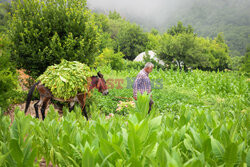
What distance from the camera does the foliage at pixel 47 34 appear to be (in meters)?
6.83

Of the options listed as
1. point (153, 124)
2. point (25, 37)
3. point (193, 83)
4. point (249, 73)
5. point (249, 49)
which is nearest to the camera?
point (153, 124)

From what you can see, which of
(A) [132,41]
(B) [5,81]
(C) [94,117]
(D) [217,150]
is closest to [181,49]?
(A) [132,41]

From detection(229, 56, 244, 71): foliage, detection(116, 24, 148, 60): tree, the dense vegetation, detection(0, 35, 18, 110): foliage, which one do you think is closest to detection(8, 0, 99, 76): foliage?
the dense vegetation

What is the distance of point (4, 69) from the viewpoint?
5.13 meters

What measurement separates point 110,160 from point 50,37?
6.87 meters

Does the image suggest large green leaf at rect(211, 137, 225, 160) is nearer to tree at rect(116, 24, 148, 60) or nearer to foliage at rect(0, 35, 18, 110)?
foliage at rect(0, 35, 18, 110)

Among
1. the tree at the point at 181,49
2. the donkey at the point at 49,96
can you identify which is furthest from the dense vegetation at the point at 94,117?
the tree at the point at 181,49

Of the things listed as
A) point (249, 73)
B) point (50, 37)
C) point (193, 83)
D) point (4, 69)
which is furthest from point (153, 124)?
point (249, 73)

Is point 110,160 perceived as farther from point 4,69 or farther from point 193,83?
point 193,83

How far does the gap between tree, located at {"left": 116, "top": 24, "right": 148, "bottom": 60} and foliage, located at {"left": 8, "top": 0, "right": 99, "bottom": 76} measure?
1227 inches

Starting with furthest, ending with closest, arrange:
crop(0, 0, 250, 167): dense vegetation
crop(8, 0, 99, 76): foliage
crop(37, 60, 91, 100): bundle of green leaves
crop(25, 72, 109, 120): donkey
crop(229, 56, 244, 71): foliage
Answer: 1. crop(229, 56, 244, 71): foliage
2. crop(8, 0, 99, 76): foliage
3. crop(25, 72, 109, 120): donkey
4. crop(37, 60, 91, 100): bundle of green leaves
5. crop(0, 0, 250, 167): dense vegetation

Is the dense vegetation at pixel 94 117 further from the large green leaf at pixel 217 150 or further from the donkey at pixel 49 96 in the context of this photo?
the donkey at pixel 49 96

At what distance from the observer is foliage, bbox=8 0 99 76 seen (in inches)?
269

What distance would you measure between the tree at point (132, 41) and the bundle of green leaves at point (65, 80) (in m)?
33.3
